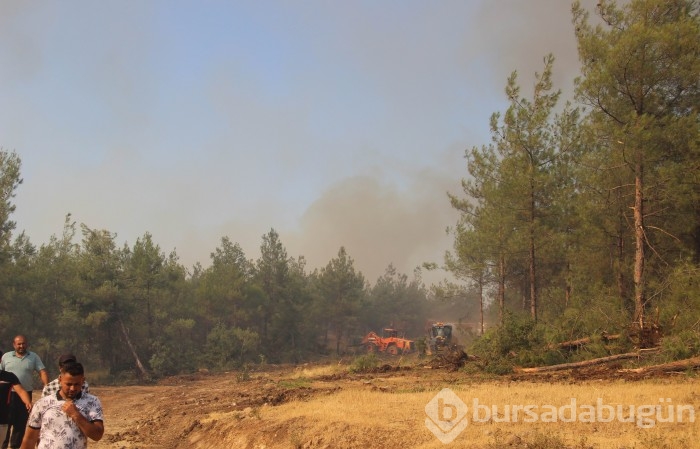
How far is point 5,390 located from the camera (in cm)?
768

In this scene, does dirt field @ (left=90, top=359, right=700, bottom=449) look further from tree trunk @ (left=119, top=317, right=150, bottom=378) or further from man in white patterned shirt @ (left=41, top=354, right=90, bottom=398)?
tree trunk @ (left=119, top=317, right=150, bottom=378)

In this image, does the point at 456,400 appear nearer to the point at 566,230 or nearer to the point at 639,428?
the point at 639,428

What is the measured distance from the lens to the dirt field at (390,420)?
7.79 m

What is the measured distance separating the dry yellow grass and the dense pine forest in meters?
5.48

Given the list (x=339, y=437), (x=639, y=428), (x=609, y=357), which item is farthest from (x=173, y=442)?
(x=609, y=357)

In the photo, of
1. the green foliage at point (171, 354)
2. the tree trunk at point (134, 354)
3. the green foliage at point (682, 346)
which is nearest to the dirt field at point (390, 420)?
the green foliage at point (682, 346)

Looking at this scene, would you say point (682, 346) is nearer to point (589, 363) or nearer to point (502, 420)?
point (589, 363)

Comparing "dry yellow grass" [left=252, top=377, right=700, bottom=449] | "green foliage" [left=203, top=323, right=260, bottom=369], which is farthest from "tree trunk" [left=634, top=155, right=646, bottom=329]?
"green foliage" [left=203, top=323, right=260, bottom=369]

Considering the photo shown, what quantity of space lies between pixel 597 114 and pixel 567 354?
8.30 meters

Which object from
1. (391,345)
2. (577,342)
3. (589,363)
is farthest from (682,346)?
(391,345)

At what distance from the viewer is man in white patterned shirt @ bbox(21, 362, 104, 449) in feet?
15.6

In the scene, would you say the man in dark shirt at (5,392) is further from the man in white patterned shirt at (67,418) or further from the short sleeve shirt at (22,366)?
the man in white patterned shirt at (67,418)

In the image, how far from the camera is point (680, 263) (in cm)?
1947

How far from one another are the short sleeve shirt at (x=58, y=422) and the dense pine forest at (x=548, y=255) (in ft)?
49.1
